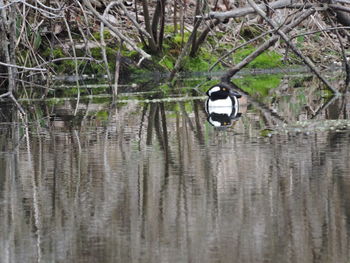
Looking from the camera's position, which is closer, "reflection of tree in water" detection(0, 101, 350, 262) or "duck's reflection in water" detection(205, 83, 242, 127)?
"reflection of tree in water" detection(0, 101, 350, 262)

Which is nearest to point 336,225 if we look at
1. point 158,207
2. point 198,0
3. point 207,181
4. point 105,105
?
point 158,207

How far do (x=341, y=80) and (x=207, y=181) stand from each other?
10638 mm

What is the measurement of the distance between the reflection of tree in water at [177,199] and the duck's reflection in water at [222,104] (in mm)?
2124

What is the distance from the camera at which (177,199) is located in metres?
5.42

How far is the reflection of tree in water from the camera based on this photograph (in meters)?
4.32

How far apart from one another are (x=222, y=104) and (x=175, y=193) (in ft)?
19.5

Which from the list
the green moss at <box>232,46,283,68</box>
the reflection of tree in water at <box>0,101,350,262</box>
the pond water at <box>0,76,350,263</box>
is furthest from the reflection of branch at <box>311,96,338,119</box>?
the green moss at <box>232,46,283,68</box>

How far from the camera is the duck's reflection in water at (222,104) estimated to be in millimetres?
10734

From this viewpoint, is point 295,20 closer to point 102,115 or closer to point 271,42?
point 271,42

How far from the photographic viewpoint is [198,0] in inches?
598

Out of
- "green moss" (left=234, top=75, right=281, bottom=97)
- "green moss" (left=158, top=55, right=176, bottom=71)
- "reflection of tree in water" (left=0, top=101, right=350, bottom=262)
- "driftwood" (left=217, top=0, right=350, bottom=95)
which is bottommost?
"reflection of tree in water" (left=0, top=101, right=350, bottom=262)

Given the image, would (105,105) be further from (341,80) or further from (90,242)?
(90,242)

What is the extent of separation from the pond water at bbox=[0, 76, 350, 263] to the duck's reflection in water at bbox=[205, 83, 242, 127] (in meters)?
1.15

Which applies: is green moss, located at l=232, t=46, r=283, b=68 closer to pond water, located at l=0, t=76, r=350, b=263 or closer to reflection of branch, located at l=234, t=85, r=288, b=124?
reflection of branch, located at l=234, t=85, r=288, b=124
